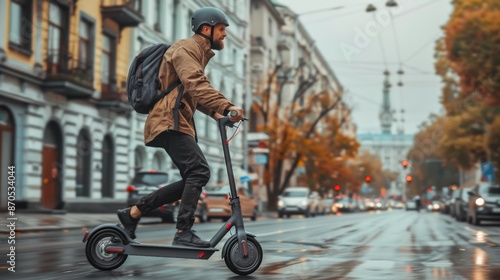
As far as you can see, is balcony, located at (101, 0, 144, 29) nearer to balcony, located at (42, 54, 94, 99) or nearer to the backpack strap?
balcony, located at (42, 54, 94, 99)

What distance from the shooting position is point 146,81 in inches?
253

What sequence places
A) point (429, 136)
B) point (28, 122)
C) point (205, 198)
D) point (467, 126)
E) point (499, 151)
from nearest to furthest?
point (28, 122) → point (205, 198) → point (499, 151) → point (467, 126) → point (429, 136)

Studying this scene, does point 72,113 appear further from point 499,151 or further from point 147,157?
point 499,151

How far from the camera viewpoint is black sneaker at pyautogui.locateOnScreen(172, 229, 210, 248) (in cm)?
630

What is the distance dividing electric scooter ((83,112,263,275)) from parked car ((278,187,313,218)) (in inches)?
1442

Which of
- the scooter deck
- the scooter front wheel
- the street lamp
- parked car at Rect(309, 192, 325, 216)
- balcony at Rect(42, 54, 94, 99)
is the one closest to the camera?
the scooter deck

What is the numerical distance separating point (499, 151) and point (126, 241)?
36.4m

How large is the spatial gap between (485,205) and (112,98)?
14828 mm

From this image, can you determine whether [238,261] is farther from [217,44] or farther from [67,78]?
[67,78]

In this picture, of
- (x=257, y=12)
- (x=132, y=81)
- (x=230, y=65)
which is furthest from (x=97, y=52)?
(x=257, y=12)

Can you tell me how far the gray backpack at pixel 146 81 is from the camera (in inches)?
252

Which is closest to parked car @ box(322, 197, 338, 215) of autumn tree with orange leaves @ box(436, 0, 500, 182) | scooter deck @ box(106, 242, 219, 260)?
autumn tree with orange leaves @ box(436, 0, 500, 182)

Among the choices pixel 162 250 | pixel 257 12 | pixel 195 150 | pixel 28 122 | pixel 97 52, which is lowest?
pixel 162 250

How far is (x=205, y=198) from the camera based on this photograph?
28141mm
